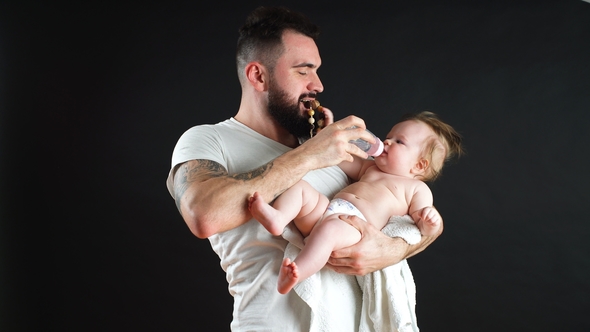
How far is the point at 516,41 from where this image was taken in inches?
143

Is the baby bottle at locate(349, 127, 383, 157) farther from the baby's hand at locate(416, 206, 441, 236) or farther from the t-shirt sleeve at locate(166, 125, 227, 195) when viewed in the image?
the t-shirt sleeve at locate(166, 125, 227, 195)

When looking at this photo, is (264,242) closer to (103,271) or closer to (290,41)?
(290,41)

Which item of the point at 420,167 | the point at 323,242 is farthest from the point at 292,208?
the point at 420,167

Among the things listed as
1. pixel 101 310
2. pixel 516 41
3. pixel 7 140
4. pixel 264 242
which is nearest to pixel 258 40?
pixel 264 242

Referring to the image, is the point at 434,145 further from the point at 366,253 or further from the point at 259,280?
the point at 259,280

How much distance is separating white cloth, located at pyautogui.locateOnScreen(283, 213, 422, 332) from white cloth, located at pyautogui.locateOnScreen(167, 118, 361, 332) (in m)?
0.03

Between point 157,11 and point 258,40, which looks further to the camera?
point 157,11

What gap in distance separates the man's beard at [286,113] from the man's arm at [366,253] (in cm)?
42

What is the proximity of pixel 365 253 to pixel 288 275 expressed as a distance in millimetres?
263

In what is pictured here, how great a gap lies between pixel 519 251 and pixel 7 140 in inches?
109

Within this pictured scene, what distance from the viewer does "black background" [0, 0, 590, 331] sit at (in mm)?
3119

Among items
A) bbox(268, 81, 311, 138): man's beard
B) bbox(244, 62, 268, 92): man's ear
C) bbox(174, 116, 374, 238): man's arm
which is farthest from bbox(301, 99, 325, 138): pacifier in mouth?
bbox(174, 116, 374, 238): man's arm

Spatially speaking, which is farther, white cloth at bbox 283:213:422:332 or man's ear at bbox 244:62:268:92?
man's ear at bbox 244:62:268:92

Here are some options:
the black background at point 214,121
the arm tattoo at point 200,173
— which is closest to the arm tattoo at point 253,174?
the arm tattoo at point 200,173
